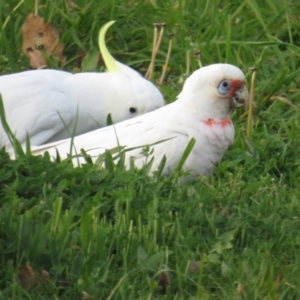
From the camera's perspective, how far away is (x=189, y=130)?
11.4 ft

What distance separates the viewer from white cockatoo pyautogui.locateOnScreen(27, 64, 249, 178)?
340cm

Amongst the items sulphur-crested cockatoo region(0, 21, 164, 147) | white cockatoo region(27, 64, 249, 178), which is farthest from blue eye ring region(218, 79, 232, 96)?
sulphur-crested cockatoo region(0, 21, 164, 147)

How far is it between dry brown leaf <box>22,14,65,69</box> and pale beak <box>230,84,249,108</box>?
1.37 metres

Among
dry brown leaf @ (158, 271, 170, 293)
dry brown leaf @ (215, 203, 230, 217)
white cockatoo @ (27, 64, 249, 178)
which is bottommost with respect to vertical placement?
dry brown leaf @ (158, 271, 170, 293)

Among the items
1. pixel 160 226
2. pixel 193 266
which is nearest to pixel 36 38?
pixel 160 226

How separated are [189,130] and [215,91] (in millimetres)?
190

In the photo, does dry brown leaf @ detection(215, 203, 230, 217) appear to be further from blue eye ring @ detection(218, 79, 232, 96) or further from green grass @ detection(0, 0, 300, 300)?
blue eye ring @ detection(218, 79, 232, 96)

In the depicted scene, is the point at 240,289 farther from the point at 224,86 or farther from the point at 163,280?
the point at 224,86

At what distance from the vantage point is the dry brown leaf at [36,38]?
14.9ft

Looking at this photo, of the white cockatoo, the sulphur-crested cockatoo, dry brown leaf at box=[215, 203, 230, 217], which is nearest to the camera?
dry brown leaf at box=[215, 203, 230, 217]

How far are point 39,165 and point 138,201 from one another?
0.39 meters

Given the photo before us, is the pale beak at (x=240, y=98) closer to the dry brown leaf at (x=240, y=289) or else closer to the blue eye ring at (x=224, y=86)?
the blue eye ring at (x=224, y=86)

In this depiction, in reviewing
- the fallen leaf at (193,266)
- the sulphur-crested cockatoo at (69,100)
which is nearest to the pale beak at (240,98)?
the sulphur-crested cockatoo at (69,100)

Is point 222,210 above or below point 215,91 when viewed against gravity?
below
